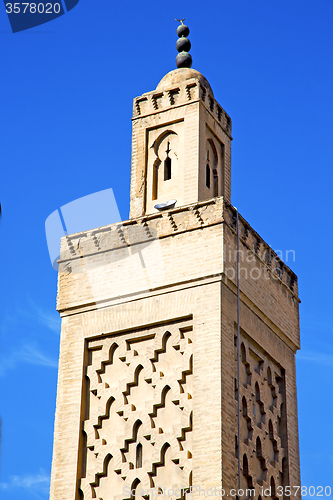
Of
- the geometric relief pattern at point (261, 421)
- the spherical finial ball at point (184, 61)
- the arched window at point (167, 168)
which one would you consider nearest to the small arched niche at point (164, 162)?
the arched window at point (167, 168)

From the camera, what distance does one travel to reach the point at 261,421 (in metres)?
14.5

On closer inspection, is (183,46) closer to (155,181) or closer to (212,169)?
(212,169)

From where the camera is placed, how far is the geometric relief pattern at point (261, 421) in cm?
1380

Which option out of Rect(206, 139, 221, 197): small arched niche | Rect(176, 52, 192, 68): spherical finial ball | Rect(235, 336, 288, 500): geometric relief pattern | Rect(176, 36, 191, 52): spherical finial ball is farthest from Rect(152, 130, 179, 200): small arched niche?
Rect(235, 336, 288, 500): geometric relief pattern

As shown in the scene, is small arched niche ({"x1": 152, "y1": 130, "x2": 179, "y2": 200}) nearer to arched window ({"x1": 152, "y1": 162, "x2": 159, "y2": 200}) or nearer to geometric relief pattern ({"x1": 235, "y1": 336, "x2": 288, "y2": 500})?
arched window ({"x1": 152, "y1": 162, "x2": 159, "y2": 200})

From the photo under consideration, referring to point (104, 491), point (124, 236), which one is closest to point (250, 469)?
point (104, 491)

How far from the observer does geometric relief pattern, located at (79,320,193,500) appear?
13.3 metres

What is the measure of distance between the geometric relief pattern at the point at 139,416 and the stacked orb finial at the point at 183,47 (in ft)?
18.4

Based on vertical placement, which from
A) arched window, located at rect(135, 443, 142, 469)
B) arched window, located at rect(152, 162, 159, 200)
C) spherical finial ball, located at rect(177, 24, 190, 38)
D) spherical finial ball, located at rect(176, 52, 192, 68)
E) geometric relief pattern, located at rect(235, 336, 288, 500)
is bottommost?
arched window, located at rect(135, 443, 142, 469)

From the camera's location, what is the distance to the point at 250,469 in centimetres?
1365

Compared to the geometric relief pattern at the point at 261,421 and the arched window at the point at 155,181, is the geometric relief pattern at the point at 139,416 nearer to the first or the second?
the geometric relief pattern at the point at 261,421

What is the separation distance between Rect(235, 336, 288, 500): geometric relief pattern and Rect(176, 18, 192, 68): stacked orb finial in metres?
5.66

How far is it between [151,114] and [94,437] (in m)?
5.84

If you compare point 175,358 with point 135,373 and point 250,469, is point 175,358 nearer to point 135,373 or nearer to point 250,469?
point 135,373
